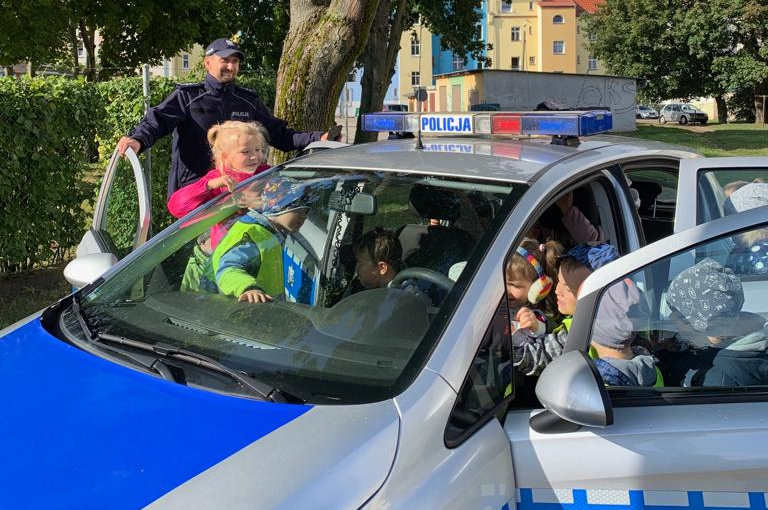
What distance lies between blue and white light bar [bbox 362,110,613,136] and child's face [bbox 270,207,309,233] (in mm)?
632

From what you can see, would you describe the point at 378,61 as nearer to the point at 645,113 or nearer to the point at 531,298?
the point at 531,298

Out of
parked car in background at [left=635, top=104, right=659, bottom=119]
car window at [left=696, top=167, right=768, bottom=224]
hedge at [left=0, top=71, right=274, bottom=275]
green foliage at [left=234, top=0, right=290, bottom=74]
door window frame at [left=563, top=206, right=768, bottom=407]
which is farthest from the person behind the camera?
parked car in background at [left=635, top=104, right=659, bottom=119]

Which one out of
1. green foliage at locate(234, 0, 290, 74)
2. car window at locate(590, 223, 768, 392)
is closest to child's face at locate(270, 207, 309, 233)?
car window at locate(590, 223, 768, 392)

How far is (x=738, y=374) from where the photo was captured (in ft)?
7.45

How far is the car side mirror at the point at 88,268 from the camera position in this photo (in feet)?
9.91

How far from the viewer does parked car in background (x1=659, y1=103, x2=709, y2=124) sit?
52.1 metres

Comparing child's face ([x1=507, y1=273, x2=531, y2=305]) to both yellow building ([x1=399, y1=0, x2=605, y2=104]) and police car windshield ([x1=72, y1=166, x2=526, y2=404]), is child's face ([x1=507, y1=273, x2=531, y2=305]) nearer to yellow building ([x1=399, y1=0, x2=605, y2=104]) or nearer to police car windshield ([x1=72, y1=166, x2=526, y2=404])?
police car windshield ([x1=72, y1=166, x2=526, y2=404])

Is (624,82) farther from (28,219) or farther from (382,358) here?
(382,358)

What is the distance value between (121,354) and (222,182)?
179 centimetres

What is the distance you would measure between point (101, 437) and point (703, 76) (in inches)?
2007

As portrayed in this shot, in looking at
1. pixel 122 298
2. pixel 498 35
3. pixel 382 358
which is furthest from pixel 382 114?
pixel 498 35

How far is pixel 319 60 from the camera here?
7008 mm

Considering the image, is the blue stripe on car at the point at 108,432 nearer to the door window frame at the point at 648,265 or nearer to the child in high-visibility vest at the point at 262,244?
the child in high-visibility vest at the point at 262,244

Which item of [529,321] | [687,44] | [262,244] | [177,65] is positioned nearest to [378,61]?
[262,244]
